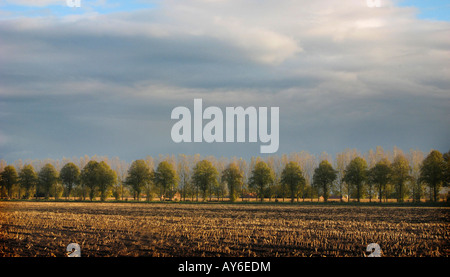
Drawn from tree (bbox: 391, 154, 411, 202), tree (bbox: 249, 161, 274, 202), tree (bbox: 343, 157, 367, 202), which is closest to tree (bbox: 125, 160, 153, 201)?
tree (bbox: 249, 161, 274, 202)

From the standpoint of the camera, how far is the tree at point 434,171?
90.0m

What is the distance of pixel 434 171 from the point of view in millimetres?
91000

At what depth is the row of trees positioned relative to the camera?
100750mm

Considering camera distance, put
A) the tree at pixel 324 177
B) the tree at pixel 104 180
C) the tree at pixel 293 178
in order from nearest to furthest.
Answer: the tree at pixel 324 177
the tree at pixel 293 178
the tree at pixel 104 180

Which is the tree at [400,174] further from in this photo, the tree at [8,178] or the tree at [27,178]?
the tree at [8,178]

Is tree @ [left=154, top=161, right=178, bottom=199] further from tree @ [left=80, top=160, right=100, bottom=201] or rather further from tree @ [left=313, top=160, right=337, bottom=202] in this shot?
tree @ [left=313, top=160, right=337, bottom=202]

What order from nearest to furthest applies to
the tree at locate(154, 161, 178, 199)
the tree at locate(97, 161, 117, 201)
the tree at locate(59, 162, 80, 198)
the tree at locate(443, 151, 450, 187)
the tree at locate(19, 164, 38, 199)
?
the tree at locate(443, 151, 450, 187) → the tree at locate(154, 161, 178, 199) → the tree at locate(97, 161, 117, 201) → the tree at locate(59, 162, 80, 198) → the tree at locate(19, 164, 38, 199)

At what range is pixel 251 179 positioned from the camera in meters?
113

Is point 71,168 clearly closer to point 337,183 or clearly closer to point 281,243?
point 337,183

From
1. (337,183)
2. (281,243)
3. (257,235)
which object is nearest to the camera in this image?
(281,243)

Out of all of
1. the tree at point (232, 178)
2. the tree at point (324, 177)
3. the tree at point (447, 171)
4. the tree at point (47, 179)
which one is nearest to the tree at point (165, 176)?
the tree at point (232, 178)

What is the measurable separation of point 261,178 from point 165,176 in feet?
89.0

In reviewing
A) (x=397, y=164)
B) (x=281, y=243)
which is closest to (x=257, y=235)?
(x=281, y=243)
